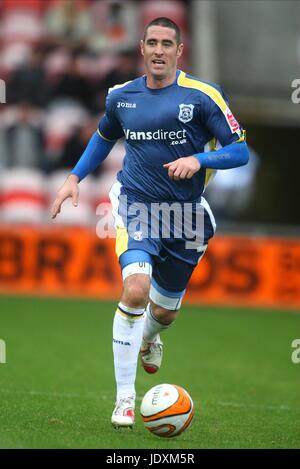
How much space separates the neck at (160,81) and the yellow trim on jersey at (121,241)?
1.02m

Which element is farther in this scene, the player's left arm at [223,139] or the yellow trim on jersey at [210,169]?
the yellow trim on jersey at [210,169]

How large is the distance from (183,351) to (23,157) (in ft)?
25.0

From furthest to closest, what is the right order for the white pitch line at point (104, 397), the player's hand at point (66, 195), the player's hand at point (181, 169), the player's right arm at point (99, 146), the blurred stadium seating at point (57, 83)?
the blurred stadium seating at point (57, 83) < the white pitch line at point (104, 397) < the player's right arm at point (99, 146) < the player's hand at point (66, 195) < the player's hand at point (181, 169)

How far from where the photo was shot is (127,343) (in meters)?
7.09

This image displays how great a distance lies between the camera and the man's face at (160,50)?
23.9ft

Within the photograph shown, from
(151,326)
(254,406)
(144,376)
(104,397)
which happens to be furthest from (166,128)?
(144,376)

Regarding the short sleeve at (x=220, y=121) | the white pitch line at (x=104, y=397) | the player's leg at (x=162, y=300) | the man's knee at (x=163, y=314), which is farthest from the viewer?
the white pitch line at (x=104, y=397)

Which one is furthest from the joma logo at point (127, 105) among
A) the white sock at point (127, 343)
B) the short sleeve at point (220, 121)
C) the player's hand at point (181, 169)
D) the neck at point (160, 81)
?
the white sock at point (127, 343)

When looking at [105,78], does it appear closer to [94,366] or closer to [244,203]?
[244,203]

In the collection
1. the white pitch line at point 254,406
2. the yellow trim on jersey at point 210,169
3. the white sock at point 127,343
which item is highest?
the yellow trim on jersey at point 210,169

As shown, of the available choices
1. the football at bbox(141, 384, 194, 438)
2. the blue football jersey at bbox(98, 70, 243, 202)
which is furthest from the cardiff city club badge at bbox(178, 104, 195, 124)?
the football at bbox(141, 384, 194, 438)

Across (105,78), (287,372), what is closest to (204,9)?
(105,78)

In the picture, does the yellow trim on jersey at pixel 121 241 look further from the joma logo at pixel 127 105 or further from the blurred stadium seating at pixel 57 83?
the blurred stadium seating at pixel 57 83

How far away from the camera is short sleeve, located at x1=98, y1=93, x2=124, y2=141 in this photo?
7.70 m
